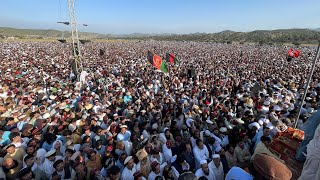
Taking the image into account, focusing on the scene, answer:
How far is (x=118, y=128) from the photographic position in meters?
6.05

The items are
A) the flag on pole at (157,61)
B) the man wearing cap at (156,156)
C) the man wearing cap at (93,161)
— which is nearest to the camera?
the man wearing cap at (93,161)

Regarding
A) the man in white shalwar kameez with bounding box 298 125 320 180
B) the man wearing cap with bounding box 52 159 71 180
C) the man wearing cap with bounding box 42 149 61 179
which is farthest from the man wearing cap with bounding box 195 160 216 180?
the man wearing cap with bounding box 42 149 61 179

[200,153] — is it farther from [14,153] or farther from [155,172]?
[14,153]

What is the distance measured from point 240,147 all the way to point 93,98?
18.9 feet

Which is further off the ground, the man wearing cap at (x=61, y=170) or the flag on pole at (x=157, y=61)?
the flag on pole at (x=157, y=61)

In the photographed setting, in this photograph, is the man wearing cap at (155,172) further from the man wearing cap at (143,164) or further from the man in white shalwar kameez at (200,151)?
the man in white shalwar kameez at (200,151)

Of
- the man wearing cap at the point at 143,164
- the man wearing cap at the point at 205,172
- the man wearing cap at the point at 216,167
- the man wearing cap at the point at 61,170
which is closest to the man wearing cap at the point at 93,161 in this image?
the man wearing cap at the point at 61,170

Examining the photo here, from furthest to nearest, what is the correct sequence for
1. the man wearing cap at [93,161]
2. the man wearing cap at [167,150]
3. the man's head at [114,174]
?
the man wearing cap at [167,150], the man wearing cap at [93,161], the man's head at [114,174]

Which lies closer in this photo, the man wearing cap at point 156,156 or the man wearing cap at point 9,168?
the man wearing cap at point 9,168

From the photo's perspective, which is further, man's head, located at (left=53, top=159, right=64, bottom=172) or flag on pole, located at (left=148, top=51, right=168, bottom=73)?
flag on pole, located at (left=148, top=51, right=168, bottom=73)

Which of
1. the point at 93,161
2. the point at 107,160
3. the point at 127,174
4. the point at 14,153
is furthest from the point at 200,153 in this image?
the point at 14,153

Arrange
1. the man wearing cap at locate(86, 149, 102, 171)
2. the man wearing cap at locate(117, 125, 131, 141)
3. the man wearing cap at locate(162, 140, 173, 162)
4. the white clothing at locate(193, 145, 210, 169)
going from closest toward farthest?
the man wearing cap at locate(86, 149, 102, 171)
the white clothing at locate(193, 145, 210, 169)
the man wearing cap at locate(162, 140, 173, 162)
the man wearing cap at locate(117, 125, 131, 141)

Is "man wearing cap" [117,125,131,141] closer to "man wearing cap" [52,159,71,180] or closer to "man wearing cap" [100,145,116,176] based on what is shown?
"man wearing cap" [100,145,116,176]

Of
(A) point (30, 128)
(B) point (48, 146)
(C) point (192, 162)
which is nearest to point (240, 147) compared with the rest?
(C) point (192, 162)
